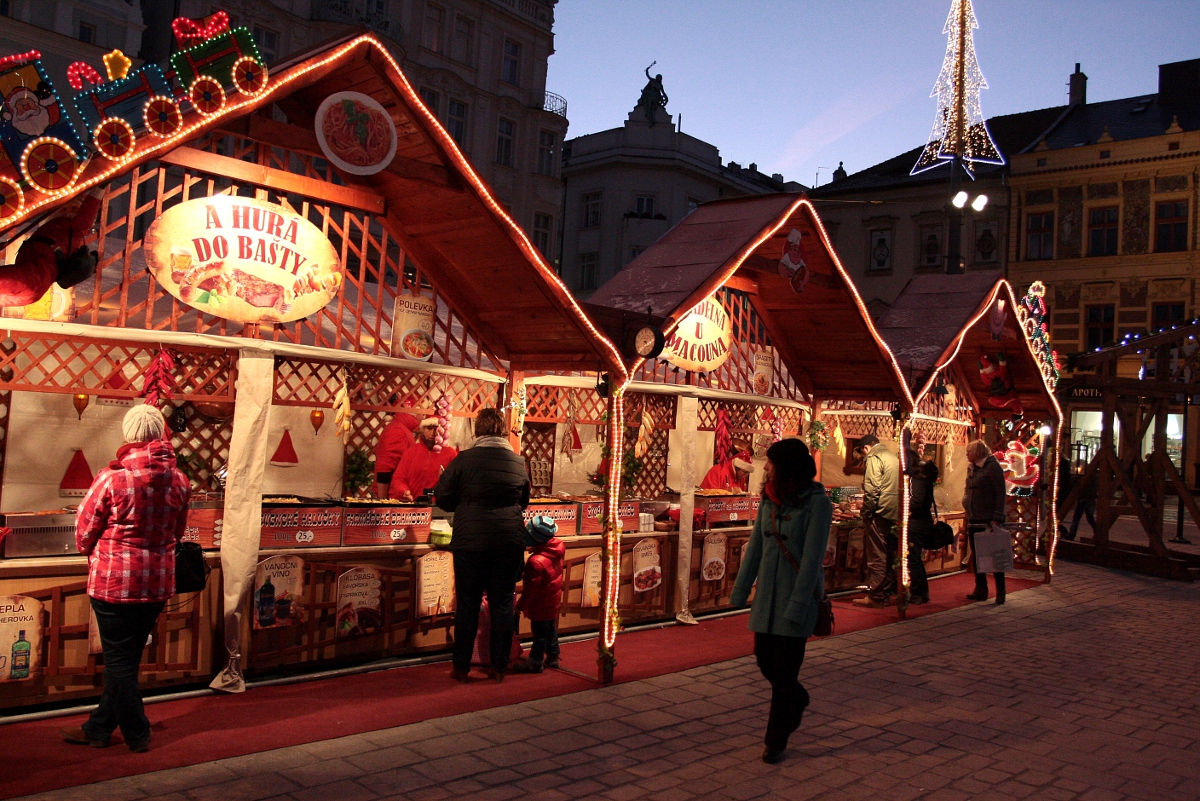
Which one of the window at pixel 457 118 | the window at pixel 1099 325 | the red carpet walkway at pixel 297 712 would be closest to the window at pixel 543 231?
the window at pixel 457 118

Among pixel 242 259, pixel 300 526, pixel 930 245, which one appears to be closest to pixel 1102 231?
pixel 930 245

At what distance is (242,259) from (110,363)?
37.8 inches

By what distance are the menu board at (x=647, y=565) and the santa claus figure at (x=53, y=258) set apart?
478 cm

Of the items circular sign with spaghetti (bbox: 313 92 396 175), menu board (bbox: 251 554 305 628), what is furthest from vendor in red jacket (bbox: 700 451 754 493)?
circular sign with spaghetti (bbox: 313 92 396 175)

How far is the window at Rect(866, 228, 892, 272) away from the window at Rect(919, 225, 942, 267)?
1.05m

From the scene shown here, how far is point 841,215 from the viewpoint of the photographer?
101 ft

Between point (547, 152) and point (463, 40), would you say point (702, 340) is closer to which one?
point (463, 40)

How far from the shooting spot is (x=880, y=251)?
29.8 meters

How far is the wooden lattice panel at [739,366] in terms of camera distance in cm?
877

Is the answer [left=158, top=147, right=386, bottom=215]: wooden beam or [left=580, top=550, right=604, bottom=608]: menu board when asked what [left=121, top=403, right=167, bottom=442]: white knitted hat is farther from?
[left=580, top=550, right=604, bottom=608]: menu board

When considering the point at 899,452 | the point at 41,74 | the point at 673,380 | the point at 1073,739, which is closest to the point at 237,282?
the point at 41,74

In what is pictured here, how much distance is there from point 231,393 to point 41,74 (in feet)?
7.28

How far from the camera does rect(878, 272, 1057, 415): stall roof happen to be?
9.65 meters

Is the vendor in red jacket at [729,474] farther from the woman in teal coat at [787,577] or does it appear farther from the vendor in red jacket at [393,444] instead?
the woman in teal coat at [787,577]
